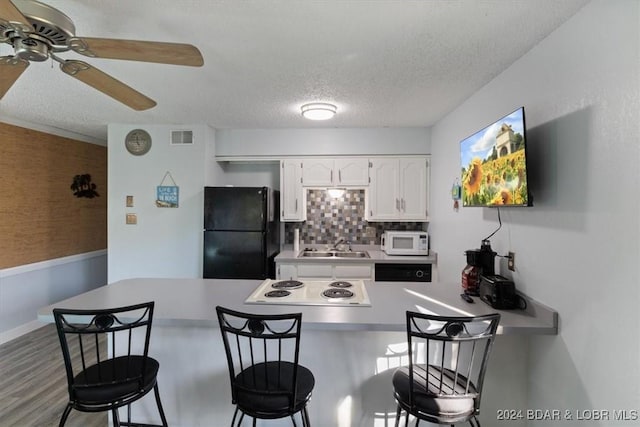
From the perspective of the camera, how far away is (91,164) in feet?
13.9

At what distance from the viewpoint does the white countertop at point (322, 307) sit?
153 centimetres

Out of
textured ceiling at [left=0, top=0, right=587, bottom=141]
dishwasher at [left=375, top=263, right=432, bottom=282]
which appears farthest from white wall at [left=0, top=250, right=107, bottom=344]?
dishwasher at [left=375, top=263, right=432, bottom=282]

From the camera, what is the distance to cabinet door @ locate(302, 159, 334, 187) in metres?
3.62

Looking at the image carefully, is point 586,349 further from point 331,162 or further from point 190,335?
point 331,162

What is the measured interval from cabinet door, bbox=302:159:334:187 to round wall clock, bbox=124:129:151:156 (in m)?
1.80

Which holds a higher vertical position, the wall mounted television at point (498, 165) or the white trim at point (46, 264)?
the wall mounted television at point (498, 165)

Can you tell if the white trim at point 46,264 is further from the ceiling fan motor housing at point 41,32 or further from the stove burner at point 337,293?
the stove burner at point 337,293

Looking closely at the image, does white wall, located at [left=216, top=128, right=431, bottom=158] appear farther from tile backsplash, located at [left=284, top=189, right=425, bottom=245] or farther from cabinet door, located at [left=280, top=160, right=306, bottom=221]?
tile backsplash, located at [left=284, top=189, right=425, bottom=245]

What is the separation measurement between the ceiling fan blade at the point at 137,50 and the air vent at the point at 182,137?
2.15 m

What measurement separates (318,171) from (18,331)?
3.71 meters

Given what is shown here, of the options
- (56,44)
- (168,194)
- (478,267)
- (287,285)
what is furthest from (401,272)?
(56,44)

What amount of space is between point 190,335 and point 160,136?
251 centimetres

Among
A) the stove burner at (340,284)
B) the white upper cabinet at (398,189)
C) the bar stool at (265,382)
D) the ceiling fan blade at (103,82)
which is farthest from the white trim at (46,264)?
the white upper cabinet at (398,189)

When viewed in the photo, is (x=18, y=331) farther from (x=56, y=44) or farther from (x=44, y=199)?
(x=56, y=44)
